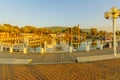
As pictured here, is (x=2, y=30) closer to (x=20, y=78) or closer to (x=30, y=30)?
(x=30, y=30)

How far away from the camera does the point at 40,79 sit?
7.78 m

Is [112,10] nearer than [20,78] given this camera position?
No

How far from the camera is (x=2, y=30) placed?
280 ft

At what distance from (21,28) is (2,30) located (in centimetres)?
3438

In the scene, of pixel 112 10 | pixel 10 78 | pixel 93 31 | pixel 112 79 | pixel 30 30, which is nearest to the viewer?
pixel 112 79

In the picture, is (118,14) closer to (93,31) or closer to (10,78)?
(10,78)

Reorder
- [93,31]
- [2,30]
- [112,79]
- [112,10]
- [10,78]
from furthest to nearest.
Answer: [93,31]
[2,30]
[112,10]
[10,78]
[112,79]

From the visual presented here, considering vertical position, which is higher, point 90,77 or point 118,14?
point 118,14

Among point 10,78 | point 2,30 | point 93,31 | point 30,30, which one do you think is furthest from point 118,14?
point 93,31

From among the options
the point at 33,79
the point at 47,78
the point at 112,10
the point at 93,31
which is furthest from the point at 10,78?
the point at 93,31

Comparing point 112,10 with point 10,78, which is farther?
point 112,10

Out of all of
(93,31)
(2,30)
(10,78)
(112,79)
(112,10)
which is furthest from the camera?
(93,31)

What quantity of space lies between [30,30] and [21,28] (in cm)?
672

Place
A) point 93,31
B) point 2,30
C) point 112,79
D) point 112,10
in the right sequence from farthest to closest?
point 93,31
point 2,30
point 112,10
point 112,79
